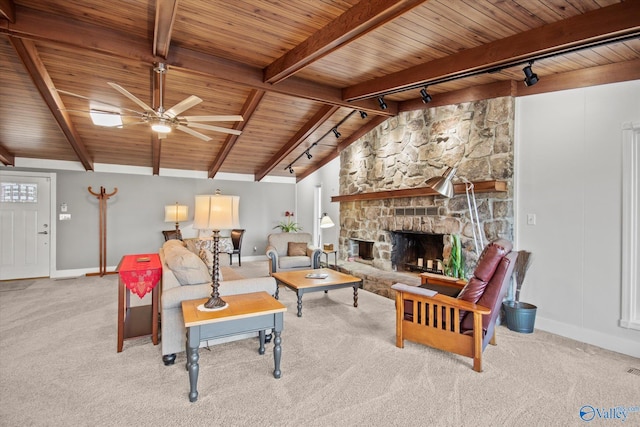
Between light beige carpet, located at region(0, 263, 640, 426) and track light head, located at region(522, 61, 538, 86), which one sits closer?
light beige carpet, located at region(0, 263, 640, 426)

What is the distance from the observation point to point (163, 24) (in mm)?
2779

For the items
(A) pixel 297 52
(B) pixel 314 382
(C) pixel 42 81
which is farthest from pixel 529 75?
(C) pixel 42 81

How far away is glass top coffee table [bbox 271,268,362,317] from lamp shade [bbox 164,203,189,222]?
143 inches

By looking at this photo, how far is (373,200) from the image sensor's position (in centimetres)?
588

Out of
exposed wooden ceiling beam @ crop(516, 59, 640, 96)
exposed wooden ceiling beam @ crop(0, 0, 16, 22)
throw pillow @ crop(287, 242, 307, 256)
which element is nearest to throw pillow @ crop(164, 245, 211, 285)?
exposed wooden ceiling beam @ crop(0, 0, 16, 22)

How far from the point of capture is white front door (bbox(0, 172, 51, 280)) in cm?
612

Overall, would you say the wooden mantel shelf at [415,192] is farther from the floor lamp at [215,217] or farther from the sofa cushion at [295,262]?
the floor lamp at [215,217]

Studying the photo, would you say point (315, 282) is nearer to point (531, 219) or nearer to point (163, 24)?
point (531, 219)

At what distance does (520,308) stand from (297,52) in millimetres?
3727

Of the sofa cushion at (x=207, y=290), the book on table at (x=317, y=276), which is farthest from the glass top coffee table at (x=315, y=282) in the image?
the sofa cushion at (x=207, y=290)

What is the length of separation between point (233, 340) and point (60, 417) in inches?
54.6

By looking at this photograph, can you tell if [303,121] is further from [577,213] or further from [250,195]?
[577,213]

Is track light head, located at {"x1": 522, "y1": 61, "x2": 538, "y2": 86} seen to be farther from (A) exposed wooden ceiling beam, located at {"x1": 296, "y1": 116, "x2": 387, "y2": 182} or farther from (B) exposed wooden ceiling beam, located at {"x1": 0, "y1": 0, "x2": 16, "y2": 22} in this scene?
(B) exposed wooden ceiling beam, located at {"x1": 0, "y1": 0, "x2": 16, "y2": 22}

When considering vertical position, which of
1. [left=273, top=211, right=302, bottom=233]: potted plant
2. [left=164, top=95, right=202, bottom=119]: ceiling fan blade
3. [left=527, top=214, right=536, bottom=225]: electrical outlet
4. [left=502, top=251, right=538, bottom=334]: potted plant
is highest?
[left=164, top=95, right=202, bottom=119]: ceiling fan blade
